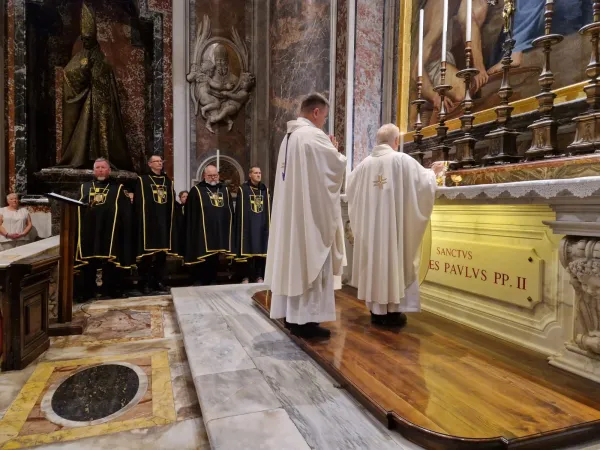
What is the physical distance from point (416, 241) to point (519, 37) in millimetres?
2220

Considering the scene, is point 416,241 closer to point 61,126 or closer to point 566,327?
point 566,327

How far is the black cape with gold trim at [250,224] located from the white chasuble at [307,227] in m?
3.39

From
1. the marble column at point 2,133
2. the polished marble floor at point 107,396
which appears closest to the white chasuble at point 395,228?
the polished marble floor at point 107,396

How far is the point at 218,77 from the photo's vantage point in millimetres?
8250

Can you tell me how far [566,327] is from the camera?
103 inches

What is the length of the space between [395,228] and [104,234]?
3882mm

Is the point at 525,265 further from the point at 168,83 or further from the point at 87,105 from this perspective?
the point at 87,105

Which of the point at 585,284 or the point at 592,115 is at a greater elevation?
the point at 592,115

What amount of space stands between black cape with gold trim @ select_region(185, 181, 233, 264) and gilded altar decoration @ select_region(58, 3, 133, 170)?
2.26 m

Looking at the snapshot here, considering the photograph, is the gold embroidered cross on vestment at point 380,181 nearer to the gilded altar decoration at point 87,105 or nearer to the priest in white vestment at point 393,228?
the priest in white vestment at point 393,228

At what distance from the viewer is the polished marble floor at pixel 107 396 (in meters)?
2.16

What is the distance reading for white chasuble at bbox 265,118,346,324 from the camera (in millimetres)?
2934

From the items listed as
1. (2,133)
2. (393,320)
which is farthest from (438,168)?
(2,133)

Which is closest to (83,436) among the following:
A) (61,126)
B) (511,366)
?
(511,366)
